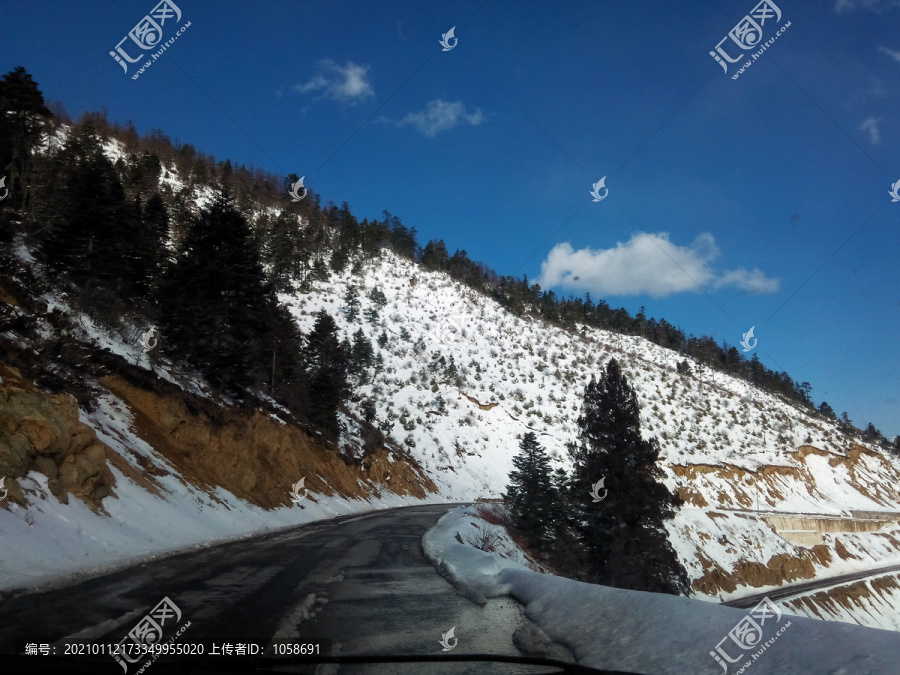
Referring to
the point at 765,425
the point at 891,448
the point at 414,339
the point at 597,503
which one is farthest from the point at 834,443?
the point at 597,503

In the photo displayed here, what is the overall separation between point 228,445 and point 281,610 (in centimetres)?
1759

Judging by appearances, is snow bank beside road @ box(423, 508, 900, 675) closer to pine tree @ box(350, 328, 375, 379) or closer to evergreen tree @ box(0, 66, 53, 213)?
evergreen tree @ box(0, 66, 53, 213)

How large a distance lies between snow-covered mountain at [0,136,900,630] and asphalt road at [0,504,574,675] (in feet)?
5.24

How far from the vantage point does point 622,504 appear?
25.4m

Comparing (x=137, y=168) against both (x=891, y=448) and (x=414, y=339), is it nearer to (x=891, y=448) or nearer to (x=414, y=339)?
(x=414, y=339)

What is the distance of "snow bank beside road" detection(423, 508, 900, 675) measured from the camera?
402 cm

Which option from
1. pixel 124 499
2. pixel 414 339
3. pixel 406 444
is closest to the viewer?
pixel 124 499

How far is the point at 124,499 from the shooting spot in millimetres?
13508

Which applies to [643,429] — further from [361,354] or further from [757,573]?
[361,354]

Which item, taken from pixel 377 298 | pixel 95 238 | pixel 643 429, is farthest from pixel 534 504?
pixel 377 298

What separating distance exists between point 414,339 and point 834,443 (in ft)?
238

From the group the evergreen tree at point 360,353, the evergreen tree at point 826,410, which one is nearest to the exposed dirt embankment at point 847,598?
the evergreen tree at point 360,353

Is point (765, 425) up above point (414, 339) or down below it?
above

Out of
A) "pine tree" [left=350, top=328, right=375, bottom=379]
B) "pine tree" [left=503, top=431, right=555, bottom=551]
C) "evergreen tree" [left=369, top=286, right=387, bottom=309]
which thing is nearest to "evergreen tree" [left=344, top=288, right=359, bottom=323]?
"evergreen tree" [left=369, top=286, right=387, bottom=309]
